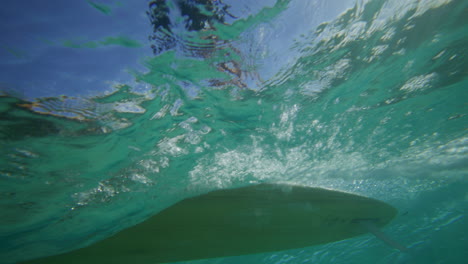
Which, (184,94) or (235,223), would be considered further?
(235,223)

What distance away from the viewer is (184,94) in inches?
189

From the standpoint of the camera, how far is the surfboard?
4.57m

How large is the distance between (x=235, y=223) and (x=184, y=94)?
3275mm

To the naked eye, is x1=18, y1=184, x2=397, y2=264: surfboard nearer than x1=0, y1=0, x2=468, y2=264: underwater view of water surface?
No

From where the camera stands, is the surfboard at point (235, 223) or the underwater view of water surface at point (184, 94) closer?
the underwater view of water surface at point (184, 94)

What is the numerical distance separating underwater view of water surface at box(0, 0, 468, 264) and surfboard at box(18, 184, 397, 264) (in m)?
1.51

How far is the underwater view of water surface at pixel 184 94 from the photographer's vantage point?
330 centimetres

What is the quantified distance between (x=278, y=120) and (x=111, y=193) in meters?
5.55

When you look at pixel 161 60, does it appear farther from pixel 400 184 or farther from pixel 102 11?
pixel 400 184

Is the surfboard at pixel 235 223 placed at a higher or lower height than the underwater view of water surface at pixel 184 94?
lower

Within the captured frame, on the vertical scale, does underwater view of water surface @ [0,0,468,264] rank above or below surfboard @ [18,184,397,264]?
above

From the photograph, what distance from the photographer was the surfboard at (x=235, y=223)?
4570 millimetres

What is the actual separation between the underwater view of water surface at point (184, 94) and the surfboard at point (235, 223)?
4.95 ft

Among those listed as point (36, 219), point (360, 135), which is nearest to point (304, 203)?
point (360, 135)
